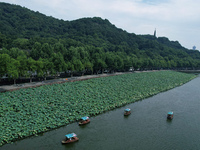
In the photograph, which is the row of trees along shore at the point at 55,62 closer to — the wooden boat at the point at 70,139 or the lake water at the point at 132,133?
the lake water at the point at 132,133

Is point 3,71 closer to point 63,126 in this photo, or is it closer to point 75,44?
point 63,126

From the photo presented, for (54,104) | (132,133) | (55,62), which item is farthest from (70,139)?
(55,62)

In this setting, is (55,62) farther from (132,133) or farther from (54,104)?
(132,133)

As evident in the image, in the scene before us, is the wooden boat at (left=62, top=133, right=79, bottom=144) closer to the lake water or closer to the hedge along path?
the lake water

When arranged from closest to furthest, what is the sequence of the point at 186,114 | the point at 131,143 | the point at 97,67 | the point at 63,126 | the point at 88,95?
the point at 131,143 < the point at 63,126 < the point at 186,114 < the point at 88,95 < the point at 97,67

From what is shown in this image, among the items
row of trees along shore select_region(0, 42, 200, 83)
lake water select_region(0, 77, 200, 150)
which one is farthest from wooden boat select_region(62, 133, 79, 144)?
row of trees along shore select_region(0, 42, 200, 83)

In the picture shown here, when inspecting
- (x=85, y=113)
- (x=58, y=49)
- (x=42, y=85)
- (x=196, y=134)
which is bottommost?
(x=196, y=134)

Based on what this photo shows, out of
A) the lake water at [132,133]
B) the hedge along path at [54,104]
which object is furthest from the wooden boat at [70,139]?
the hedge along path at [54,104]

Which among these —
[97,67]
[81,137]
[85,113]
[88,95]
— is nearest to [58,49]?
[97,67]
